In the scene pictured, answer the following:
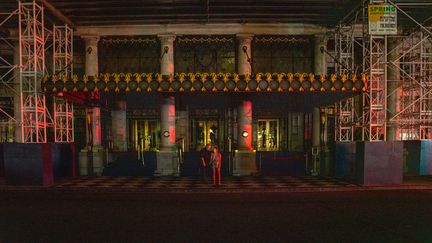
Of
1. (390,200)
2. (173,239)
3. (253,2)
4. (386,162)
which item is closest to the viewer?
(173,239)

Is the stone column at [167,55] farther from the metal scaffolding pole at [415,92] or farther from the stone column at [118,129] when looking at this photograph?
the metal scaffolding pole at [415,92]

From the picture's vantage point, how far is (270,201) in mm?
11047

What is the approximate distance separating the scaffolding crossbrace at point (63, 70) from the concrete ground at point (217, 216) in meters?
4.79

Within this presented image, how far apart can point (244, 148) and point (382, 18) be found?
29.0 ft

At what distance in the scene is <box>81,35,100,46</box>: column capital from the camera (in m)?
17.5

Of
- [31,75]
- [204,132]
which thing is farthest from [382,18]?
[31,75]

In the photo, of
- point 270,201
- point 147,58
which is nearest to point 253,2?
point 147,58

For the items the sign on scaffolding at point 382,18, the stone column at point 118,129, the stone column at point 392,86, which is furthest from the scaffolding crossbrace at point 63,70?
the stone column at point 392,86

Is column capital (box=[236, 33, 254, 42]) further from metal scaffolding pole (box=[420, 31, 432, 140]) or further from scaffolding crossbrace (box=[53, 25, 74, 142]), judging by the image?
scaffolding crossbrace (box=[53, 25, 74, 142])

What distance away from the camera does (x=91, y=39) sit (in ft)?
57.7

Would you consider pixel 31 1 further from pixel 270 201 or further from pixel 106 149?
pixel 270 201

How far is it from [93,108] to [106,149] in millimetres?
2631

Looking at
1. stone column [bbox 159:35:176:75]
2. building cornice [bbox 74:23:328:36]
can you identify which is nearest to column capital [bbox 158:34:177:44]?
stone column [bbox 159:35:176:75]

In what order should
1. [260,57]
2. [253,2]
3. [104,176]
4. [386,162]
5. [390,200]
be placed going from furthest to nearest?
[260,57], [104,176], [253,2], [386,162], [390,200]
